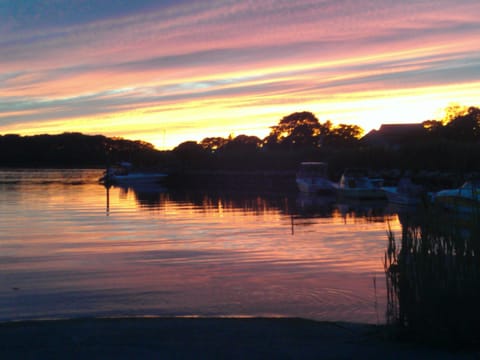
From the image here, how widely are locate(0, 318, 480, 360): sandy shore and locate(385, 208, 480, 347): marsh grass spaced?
263 millimetres

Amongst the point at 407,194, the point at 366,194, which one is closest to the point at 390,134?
the point at 366,194

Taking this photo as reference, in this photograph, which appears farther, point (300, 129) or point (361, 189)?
point (300, 129)

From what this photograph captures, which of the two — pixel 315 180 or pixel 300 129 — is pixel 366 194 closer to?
pixel 315 180

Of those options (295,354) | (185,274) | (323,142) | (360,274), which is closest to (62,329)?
(295,354)

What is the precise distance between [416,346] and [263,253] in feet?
36.5

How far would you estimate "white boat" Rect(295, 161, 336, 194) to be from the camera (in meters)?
53.7

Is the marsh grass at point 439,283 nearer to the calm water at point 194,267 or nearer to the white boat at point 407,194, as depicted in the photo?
the calm water at point 194,267

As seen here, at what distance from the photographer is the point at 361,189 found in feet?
152

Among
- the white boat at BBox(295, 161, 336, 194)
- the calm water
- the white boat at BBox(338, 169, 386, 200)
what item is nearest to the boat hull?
Answer: the white boat at BBox(338, 169, 386, 200)

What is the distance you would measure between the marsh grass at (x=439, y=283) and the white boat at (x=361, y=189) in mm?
37536

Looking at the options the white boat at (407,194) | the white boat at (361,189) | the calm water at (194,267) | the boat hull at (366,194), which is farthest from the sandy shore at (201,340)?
the boat hull at (366,194)

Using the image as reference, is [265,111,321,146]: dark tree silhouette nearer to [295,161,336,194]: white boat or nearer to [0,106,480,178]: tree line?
[0,106,480,178]: tree line

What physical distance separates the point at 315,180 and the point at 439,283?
155 feet

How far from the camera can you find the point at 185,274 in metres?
14.9
